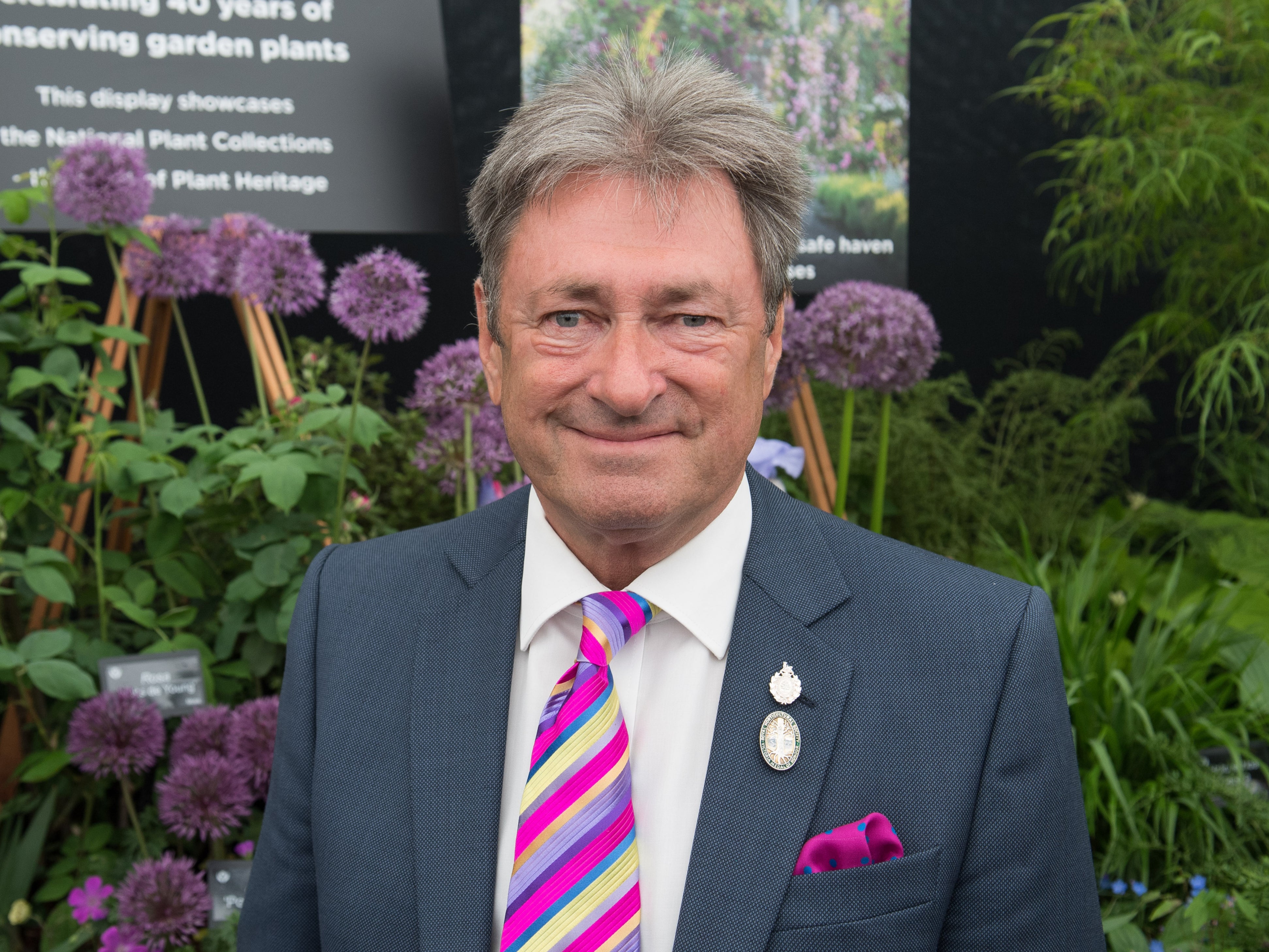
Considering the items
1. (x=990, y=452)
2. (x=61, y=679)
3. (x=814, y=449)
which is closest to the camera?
(x=61, y=679)

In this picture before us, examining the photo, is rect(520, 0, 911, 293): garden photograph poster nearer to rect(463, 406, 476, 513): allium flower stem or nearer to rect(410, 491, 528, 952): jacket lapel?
rect(463, 406, 476, 513): allium flower stem

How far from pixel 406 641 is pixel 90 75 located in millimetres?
→ 1982

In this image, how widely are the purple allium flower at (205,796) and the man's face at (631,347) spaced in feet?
2.80

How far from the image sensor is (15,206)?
5.56 ft

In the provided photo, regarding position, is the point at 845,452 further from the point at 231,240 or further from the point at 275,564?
the point at 231,240

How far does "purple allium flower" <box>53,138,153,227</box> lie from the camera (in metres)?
1.67

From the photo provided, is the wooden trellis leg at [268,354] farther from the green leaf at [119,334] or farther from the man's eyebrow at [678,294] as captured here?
the man's eyebrow at [678,294]

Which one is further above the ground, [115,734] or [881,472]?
[881,472]

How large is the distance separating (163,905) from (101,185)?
1149 mm

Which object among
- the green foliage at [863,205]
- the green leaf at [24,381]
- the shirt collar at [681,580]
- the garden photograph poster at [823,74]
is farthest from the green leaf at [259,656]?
the green foliage at [863,205]

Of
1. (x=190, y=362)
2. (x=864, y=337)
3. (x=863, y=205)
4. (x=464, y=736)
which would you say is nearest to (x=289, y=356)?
(x=190, y=362)

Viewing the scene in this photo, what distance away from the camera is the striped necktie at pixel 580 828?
0.88m

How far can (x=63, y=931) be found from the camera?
1.65 metres

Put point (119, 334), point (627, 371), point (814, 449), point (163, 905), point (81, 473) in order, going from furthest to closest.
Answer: point (814, 449)
point (81, 473)
point (119, 334)
point (163, 905)
point (627, 371)
